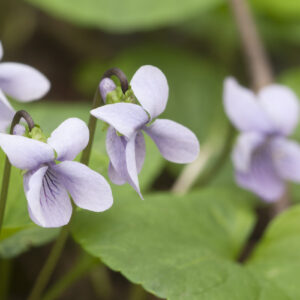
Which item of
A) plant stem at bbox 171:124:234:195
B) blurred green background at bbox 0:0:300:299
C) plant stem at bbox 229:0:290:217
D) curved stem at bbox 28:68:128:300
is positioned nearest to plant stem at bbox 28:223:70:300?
curved stem at bbox 28:68:128:300

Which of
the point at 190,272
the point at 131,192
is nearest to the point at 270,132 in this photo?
the point at 131,192

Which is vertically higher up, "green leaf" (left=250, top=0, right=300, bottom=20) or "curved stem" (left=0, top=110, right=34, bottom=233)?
"green leaf" (left=250, top=0, right=300, bottom=20)

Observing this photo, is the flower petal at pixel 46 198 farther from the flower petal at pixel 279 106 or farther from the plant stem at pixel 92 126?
the flower petal at pixel 279 106

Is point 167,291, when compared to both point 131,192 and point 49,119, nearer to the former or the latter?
point 131,192

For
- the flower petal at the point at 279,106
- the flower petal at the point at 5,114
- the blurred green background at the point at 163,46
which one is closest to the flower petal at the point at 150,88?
the flower petal at the point at 5,114

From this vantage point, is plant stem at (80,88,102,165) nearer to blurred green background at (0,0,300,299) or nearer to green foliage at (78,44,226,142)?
blurred green background at (0,0,300,299)

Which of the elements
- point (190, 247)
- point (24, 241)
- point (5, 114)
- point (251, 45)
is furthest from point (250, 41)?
point (5, 114)
